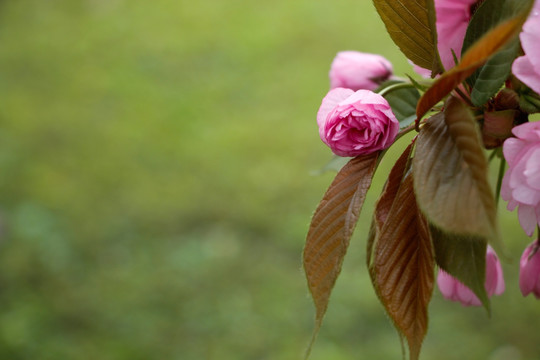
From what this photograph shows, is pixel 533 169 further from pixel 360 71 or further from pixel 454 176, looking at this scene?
pixel 360 71

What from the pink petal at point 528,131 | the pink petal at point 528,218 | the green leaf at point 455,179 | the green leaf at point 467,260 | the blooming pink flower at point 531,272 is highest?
the green leaf at point 455,179

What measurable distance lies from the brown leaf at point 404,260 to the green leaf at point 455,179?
0.08 feet

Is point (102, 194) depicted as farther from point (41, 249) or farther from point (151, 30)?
point (151, 30)

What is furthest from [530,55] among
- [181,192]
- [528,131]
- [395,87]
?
[181,192]

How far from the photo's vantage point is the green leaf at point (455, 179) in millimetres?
320

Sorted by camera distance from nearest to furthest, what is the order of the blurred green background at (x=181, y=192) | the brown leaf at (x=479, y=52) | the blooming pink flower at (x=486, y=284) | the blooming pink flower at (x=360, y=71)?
1. the brown leaf at (x=479, y=52)
2. the blooming pink flower at (x=486, y=284)
3. the blooming pink flower at (x=360, y=71)
4. the blurred green background at (x=181, y=192)

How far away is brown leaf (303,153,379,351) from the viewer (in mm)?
409

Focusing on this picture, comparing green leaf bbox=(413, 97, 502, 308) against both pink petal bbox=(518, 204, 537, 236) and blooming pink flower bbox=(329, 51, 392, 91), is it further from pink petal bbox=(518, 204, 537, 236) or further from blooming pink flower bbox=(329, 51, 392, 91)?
blooming pink flower bbox=(329, 51, 392, 91)

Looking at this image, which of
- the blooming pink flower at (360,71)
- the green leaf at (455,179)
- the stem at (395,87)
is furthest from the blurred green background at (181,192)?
the green leaf at (455,179)

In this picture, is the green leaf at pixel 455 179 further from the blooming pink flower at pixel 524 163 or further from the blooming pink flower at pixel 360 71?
the blooming pink flower at pixel 360 71

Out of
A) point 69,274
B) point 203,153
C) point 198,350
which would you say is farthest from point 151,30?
point 198,350

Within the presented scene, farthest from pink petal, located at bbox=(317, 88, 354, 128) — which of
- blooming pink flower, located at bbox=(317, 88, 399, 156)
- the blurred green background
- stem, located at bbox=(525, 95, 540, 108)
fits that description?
the blurred green background

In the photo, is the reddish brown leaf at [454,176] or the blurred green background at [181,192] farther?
the blurred green background at [181,192]

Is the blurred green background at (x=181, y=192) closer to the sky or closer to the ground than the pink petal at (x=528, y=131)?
closer to the sky
